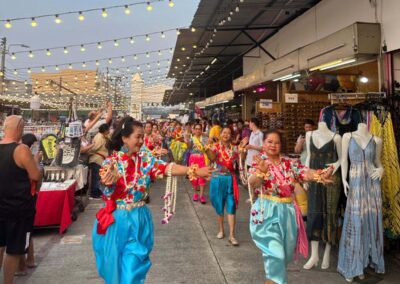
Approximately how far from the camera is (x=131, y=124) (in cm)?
292

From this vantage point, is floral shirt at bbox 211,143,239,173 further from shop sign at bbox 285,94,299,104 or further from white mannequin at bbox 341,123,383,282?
shop sign at bbox 285,94,299,104

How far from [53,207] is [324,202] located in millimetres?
3812

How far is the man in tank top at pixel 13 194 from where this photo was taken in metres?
3.29

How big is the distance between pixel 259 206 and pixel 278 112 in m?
5.98

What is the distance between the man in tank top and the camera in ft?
10.8

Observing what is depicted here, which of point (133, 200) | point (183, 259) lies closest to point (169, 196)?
point (133, 200)

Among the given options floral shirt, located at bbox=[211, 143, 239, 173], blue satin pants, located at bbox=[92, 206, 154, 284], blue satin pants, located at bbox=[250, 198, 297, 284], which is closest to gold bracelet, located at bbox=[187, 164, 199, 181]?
blue satin pants, located at bbox=[92, 206, 154, 284]

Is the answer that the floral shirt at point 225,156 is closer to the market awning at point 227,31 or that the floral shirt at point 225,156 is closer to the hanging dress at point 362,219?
the hanging dress at point 362,219

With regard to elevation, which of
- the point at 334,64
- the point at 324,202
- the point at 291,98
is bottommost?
the point at 324,202

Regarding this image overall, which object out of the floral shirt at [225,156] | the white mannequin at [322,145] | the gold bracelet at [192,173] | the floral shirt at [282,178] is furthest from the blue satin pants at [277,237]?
the floral shirt at [225,156]

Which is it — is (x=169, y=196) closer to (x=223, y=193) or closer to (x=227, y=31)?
Result: (x=223, y=193)

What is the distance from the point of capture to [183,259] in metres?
4.48

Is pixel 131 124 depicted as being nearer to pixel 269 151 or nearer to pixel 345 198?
pixel 269 151

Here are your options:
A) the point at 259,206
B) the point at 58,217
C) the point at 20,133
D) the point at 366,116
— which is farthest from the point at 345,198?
the point at 58,217
